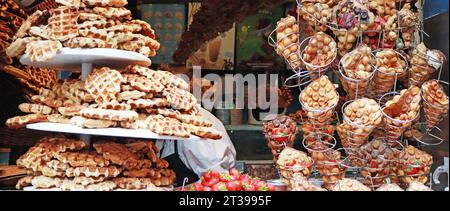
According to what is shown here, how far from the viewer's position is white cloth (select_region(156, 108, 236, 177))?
3559 mm

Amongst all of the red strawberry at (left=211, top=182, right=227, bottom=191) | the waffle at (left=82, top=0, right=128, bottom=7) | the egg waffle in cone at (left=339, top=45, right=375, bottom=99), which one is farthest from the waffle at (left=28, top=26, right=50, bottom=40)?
the egg waffle in cone at (left=339, top=45, right=375, bottom=99)

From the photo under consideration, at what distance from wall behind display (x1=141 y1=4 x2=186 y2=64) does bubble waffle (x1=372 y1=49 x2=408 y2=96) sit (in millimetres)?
1419

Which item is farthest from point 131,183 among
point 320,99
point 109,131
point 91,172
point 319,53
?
point 319,53

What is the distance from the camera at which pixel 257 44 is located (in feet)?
12.9

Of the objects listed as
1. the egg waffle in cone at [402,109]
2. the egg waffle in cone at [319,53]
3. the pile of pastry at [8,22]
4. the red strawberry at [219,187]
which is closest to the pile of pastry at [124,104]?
the red strawberry at [219,187]

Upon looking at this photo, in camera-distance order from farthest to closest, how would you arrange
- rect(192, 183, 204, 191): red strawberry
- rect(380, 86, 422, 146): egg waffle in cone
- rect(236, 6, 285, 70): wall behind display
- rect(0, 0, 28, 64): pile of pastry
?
1. rect(236, 6, 285, 70): wall behind display
2. rect(0, 0, 28, 64): pile of pastry
3. rect(192, 183, 204, 191): red strawberry
4. rect(380, 86, 422, 146): egg waffle in cone

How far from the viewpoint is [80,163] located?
2.58 metres

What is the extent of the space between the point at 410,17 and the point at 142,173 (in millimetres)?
1645

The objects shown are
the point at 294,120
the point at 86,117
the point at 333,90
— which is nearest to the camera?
the point at 86,117

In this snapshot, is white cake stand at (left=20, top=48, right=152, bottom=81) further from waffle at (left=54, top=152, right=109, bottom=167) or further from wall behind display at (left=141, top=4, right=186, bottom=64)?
wall behind display at (left=141, top=4, right=186, bottom=64)
